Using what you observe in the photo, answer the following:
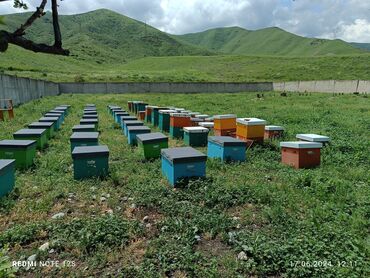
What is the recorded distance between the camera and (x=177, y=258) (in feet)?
13.3

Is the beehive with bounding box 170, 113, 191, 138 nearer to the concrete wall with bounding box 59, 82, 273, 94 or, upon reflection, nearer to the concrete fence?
the concrete fence

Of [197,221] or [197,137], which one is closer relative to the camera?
[197,221]

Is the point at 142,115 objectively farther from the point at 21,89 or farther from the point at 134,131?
the point at 21,89

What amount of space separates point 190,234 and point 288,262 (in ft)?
4.34

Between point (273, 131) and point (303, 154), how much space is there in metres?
3.20

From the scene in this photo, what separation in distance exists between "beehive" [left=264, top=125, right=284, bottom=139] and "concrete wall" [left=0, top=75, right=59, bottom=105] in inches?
633

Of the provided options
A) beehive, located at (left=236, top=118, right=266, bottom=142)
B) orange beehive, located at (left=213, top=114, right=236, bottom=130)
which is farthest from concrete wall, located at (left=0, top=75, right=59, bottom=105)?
beehive, located at (left=236, top=118, right=266, bottom=142)

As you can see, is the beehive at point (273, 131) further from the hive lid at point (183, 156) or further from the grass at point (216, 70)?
the grass at point (216, 70)

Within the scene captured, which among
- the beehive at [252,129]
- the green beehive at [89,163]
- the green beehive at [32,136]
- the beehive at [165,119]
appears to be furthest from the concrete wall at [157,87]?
the green beehive at [89,163]

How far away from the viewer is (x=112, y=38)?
16612cm

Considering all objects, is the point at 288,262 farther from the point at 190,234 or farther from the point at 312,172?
the point at 312,172

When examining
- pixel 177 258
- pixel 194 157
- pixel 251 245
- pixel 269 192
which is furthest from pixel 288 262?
pixel 194 157

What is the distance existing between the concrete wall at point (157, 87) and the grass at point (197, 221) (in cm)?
3543

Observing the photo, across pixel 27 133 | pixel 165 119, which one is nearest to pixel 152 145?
pixel 27 133
